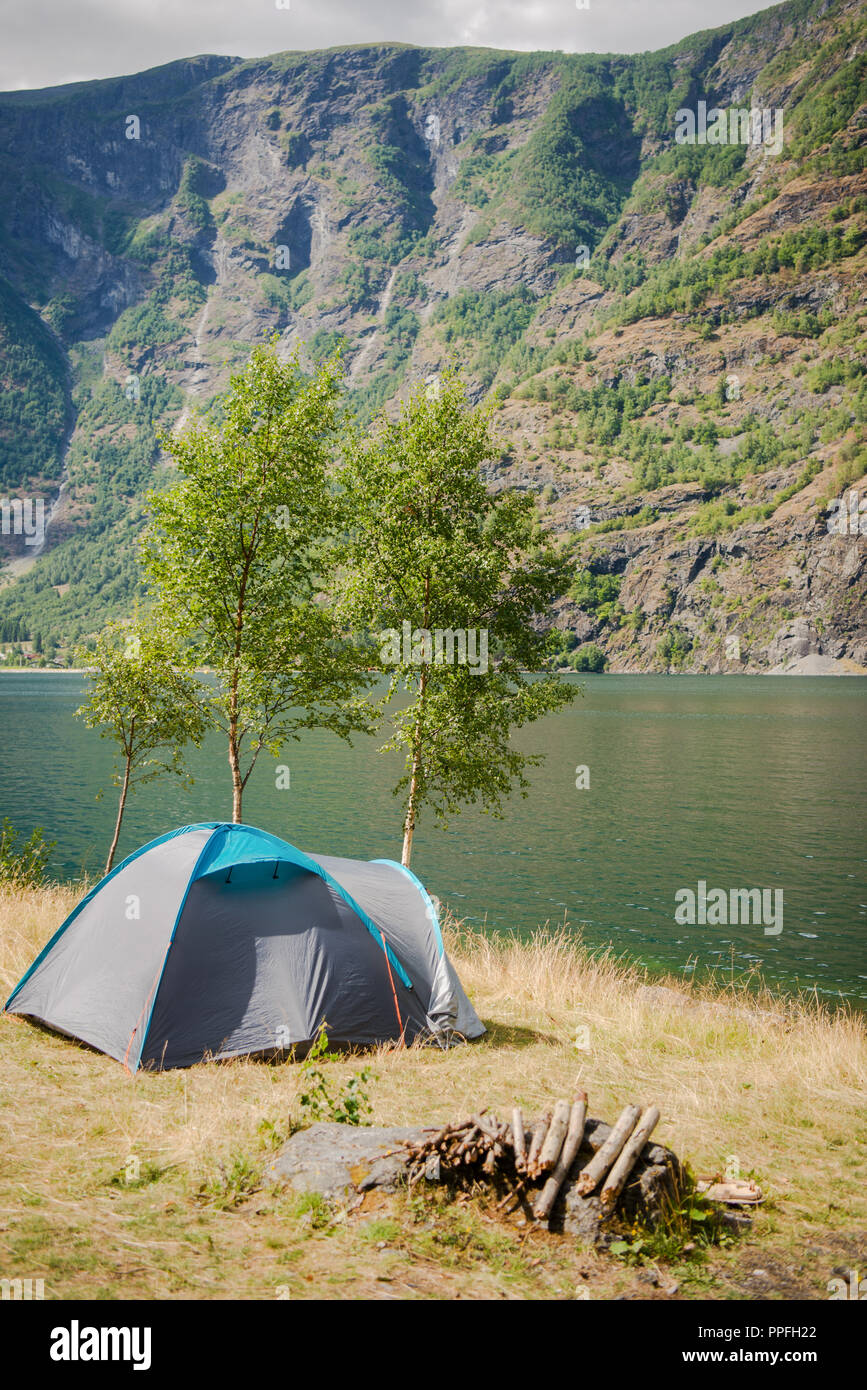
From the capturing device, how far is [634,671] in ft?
601

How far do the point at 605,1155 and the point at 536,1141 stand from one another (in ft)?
1.66

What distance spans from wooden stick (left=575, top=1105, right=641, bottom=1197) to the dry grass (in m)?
0.39

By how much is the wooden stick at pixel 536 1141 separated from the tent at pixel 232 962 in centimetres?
408

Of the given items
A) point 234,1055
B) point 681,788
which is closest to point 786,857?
point 681,788

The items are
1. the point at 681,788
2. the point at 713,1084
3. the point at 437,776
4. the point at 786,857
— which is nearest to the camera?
the point at 713,1084

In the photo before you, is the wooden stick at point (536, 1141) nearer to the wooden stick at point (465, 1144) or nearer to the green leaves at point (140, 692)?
the wooden stick at point (465, 1144)

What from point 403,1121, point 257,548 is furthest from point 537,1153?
point 257,548

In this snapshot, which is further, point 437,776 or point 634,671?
point 634,671

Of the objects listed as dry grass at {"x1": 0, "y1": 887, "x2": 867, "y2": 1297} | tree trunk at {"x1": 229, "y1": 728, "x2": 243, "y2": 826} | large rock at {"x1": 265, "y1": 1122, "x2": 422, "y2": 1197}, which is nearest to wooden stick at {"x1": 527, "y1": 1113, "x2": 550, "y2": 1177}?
dry grass at {"x1": 0, "y1": 887, "x2": 867, "y2": 1297}

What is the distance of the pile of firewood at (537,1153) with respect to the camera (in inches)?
250

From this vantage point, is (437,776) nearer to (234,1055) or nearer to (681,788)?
(234,1055)

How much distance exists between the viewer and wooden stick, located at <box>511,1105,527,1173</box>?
255 inches

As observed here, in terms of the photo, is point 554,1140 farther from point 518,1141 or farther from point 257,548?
point 257,548
